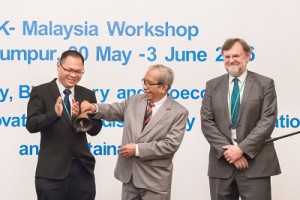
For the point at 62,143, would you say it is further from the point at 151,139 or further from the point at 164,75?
the point at 164,75

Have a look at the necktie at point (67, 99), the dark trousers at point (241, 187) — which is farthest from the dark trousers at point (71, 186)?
the dark trousers at point (241, 187)

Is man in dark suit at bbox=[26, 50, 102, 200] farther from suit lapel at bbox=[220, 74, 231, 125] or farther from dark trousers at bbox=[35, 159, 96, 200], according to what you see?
suit lapel at bbox=[220, 74, 231, 125]

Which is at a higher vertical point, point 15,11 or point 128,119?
point 15,11

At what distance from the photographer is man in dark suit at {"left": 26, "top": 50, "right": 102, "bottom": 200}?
3002mm

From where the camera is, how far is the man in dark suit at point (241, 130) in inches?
126

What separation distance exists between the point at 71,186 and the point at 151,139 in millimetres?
573

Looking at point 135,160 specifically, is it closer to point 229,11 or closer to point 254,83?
point 254,83

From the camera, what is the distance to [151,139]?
301 cm

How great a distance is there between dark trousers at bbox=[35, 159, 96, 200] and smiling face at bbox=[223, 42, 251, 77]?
1.15 m

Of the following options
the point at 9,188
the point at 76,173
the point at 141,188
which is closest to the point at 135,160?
the point at 141,188

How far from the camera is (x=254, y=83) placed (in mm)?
3270

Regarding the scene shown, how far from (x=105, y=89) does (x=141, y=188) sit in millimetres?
1353

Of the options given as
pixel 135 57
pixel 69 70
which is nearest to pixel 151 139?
pixel 69 70

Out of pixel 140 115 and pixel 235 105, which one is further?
pixel 235 105
